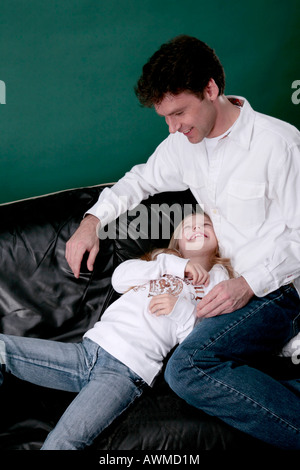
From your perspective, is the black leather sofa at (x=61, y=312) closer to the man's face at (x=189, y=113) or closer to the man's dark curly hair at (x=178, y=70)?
the man's face at (x=189, y=113)

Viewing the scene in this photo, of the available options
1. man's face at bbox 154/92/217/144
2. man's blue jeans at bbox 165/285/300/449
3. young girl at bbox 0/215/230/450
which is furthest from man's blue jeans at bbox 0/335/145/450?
man's face at bbox 154/92/217/144

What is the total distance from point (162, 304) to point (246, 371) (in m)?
0.35

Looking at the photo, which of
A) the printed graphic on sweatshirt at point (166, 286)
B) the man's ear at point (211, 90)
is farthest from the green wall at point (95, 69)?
the printed graphic on sweatshirt at point (166, 286)

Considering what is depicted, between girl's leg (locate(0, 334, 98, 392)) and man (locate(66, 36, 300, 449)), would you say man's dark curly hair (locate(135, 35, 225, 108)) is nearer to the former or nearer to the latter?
man (locate(66, 36, 300, 449))

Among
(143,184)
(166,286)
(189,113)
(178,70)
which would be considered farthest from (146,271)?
(178,70)

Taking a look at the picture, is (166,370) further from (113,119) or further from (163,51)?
(113,119)

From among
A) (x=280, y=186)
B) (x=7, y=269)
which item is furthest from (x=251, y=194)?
(x=7, y=269)

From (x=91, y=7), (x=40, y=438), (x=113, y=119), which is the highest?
(x=91, y=7)

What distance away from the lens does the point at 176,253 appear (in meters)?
1.93

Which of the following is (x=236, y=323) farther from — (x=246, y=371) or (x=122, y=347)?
(x=122, y=347)

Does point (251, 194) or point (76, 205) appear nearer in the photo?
point (251, 194)

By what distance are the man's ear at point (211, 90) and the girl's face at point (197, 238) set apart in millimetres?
516
